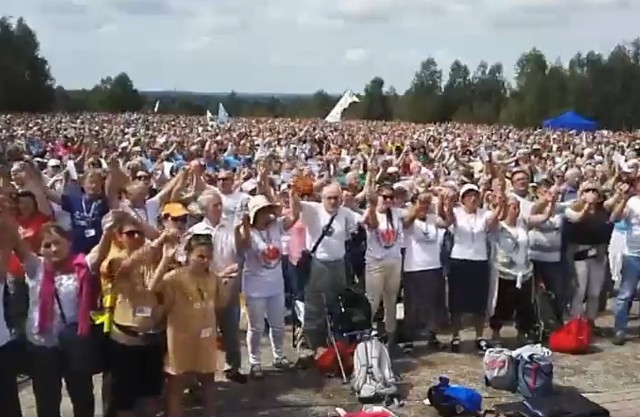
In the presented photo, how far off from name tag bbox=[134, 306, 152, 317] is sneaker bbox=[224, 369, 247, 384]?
5.23 feet

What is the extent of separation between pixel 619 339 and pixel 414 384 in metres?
2.46

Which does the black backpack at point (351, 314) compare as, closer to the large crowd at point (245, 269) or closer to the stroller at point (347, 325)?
the stroller at point (347, 325)

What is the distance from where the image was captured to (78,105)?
295 ft

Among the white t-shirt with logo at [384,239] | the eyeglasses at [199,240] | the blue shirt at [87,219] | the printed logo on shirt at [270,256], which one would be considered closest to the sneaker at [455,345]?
the white t-shirt with logo at [384,239]

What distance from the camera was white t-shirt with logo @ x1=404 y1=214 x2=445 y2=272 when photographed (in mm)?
7996

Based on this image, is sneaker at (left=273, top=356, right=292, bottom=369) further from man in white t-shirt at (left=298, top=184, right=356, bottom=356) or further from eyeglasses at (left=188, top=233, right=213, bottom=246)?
eyeglasses at (left=188, top=233, right=213, bottom=246)

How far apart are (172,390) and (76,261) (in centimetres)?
109

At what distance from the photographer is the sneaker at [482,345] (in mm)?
8148

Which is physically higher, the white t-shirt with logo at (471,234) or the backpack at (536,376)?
the white t-shirt with logo at (471,234)

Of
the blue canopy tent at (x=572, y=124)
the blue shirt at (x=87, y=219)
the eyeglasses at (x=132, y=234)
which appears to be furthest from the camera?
the blue canopy tent at (x=572, y=124)

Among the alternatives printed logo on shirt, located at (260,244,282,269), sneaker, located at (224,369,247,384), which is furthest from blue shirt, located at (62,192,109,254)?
sneaker, located at (224,369,247,384)

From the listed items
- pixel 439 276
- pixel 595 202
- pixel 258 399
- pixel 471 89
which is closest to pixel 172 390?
pixel 258 399

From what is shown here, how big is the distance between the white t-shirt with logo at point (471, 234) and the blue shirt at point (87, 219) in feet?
9.98

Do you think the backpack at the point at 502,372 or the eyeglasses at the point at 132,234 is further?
the backpack at the point at 502,372
